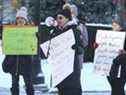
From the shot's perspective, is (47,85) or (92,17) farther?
(92,17)

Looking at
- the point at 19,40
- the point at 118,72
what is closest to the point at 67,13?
the point at 19,40

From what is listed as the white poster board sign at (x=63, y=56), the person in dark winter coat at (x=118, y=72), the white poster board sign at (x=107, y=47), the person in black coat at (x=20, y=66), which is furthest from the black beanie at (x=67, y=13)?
the person in black coat at (x=20, y=66)

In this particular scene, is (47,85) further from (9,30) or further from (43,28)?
(43,28)

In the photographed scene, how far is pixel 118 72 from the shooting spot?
35.3 ft

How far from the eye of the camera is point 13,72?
11289mm

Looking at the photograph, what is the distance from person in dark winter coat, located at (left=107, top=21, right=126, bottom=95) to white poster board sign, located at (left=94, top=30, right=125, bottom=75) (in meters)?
0.09

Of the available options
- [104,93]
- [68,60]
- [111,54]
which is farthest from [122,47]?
[104,93]

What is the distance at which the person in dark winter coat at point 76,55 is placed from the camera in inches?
389

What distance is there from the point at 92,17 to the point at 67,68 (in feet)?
42.3

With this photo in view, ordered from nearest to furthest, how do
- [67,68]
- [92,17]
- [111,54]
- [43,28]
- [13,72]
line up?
1. [67,68]
2. [111,54]
3. [13,72]
4. [43,28]
5. [92,17]

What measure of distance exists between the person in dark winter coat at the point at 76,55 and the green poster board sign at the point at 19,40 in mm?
998

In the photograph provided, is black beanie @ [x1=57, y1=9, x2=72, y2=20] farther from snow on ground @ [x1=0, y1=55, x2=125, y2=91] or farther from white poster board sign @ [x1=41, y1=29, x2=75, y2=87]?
snow on ground @ [x1=0, y1=55, x2=125, y2=91]

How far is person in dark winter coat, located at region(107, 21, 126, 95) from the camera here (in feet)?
34.6

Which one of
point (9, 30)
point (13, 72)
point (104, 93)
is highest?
point (9, 30)
